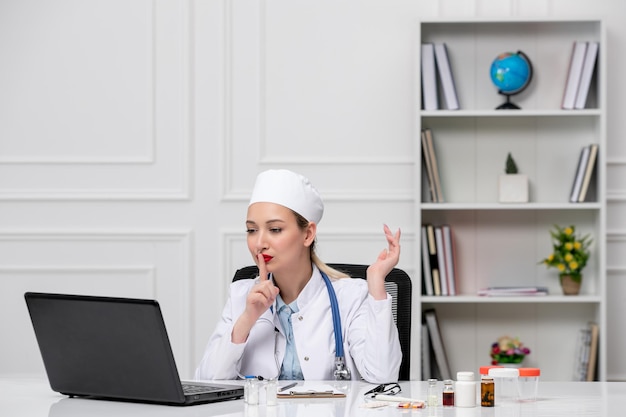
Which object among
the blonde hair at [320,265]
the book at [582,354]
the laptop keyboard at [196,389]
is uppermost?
the blonde hair at [320,265]

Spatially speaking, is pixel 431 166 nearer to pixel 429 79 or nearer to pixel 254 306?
pixel 429 79

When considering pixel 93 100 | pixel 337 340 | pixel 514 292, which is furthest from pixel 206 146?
pixel 337 340

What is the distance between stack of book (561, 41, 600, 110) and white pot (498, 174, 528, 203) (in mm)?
364

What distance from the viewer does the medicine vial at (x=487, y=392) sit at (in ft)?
5.70

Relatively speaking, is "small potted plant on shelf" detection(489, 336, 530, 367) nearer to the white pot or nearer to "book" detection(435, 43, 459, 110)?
the white pot

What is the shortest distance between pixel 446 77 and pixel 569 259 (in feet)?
3.06

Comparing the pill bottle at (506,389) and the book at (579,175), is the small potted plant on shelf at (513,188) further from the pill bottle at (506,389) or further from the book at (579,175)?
the pill bottle at (506,389)

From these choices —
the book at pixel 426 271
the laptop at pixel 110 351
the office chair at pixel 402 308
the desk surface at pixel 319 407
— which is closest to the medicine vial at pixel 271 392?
the desk surface at pixel 319 407

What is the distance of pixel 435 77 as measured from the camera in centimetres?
395

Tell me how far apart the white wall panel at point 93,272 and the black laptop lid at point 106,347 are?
216cm

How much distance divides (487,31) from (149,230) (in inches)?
68.3

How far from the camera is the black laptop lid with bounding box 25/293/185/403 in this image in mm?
1741

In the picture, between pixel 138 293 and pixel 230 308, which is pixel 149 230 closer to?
pixel 138 293

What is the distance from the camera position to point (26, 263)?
4105 mm
